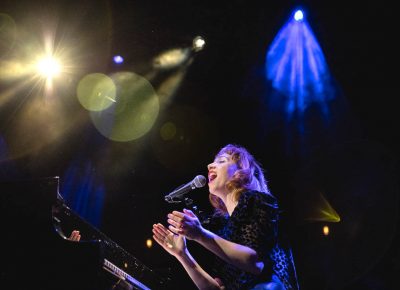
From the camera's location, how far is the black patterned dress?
2.56 metres

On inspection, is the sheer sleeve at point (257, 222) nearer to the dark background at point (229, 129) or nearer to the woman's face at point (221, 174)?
the woman's face at point (221, 174)

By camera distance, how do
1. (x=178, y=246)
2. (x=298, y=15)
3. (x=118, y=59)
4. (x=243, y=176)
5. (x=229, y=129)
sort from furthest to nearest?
(x=229, y=129) < (x=118, y=59) < (x=298, y=15) < (x=243, y=176) < (x=178, y=246)

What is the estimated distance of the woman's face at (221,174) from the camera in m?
3.22

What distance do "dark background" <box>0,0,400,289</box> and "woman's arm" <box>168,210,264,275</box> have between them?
430 cm

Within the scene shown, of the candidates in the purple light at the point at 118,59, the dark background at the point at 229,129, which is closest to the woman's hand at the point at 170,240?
the dark background at the point at 229,129

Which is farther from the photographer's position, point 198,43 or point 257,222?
point 198,43

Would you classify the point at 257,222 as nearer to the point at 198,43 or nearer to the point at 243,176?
the point at 243,176

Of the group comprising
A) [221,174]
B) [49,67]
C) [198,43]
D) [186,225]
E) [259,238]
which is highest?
[49,67]

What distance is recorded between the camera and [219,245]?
2465 mm

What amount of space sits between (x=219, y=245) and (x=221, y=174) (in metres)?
0.88

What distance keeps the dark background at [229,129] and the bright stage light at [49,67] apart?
0.28 m

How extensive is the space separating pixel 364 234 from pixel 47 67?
6.37 meters

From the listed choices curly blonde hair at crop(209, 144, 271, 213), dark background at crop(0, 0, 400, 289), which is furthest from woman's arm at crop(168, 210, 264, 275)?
dark background at crop(0, 0, 400, 289)

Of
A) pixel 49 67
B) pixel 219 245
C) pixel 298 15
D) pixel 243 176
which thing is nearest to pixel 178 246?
pixel 219 245
